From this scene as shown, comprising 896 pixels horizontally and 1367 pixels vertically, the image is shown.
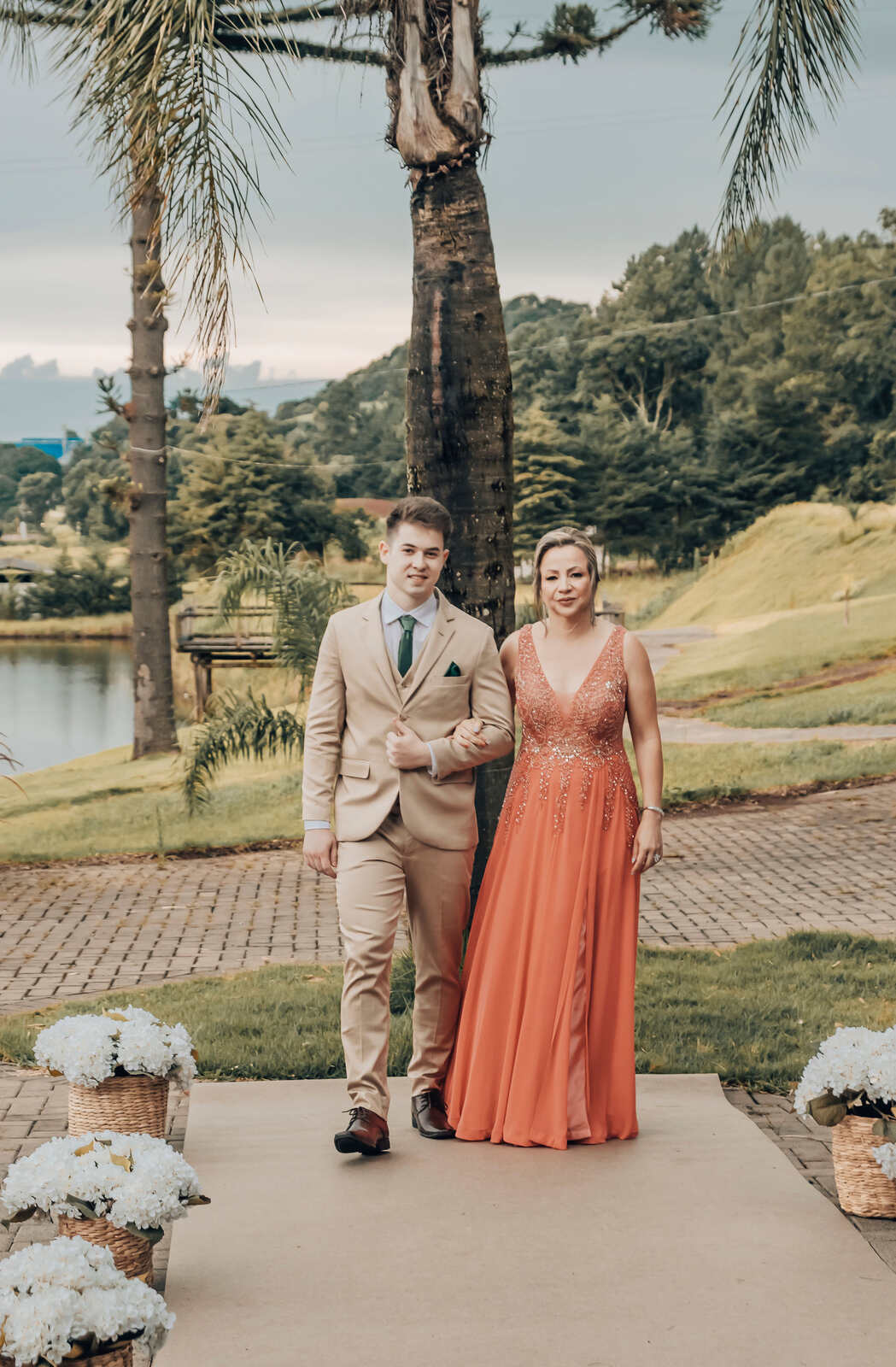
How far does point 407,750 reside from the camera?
4.09 m

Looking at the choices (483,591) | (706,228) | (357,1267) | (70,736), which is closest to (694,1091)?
(357,1267)

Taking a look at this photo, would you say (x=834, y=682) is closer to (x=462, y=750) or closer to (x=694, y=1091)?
(x=694, y=1091)

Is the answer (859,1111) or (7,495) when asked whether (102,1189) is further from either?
(7,495)

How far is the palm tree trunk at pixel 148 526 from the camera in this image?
1370cm

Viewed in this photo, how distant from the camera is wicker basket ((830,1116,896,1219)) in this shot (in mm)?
3791

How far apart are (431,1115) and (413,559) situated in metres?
1.67

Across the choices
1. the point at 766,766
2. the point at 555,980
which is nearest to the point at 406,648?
the point at 555,980

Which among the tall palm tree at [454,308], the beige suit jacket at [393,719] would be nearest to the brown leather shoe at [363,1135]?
the beige suit jacket at [393,719]

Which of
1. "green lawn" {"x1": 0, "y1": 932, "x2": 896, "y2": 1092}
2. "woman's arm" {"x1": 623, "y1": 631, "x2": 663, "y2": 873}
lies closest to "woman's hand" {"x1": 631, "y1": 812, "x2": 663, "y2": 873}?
"woman's arm" {"x1": 623, "y1": 631, "x2": 663, "y2": 873}

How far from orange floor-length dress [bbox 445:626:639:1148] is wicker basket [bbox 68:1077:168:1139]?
0.90 meters

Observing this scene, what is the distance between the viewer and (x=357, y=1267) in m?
3.39

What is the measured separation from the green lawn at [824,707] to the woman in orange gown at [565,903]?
10112mm

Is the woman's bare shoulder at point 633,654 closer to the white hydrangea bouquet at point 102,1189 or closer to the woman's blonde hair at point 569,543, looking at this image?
the woman's blonde hair at point 569,543

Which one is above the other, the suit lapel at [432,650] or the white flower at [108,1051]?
the suit lapel at [432,650]
